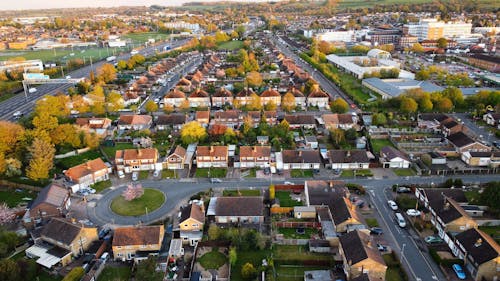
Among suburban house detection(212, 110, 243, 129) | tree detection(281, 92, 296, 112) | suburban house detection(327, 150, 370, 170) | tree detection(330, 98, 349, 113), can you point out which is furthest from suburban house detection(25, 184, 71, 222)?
tree detection(330, 98, 349, 113)

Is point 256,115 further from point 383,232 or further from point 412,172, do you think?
point 383,232

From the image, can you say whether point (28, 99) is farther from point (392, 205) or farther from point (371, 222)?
point (392, 205)

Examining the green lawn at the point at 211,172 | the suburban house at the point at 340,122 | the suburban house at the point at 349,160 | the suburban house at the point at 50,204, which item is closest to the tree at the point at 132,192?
the suburban house at the point at 50,204

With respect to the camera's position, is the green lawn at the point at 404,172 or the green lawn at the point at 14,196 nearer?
the green lawn at the point at 14,196

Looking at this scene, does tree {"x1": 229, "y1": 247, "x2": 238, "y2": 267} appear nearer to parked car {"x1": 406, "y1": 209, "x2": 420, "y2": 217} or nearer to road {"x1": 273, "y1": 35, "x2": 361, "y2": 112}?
parked car {"x1": 406, "y1": 209, "x2": 420, "y2": 217}

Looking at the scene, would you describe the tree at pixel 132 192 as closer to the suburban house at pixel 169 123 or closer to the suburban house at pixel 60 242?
the suburban house at pixel 60 242

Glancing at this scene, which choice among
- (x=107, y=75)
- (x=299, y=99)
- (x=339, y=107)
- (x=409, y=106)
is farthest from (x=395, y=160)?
(x=107, y=75)

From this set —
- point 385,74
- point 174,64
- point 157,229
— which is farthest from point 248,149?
point 174,64
